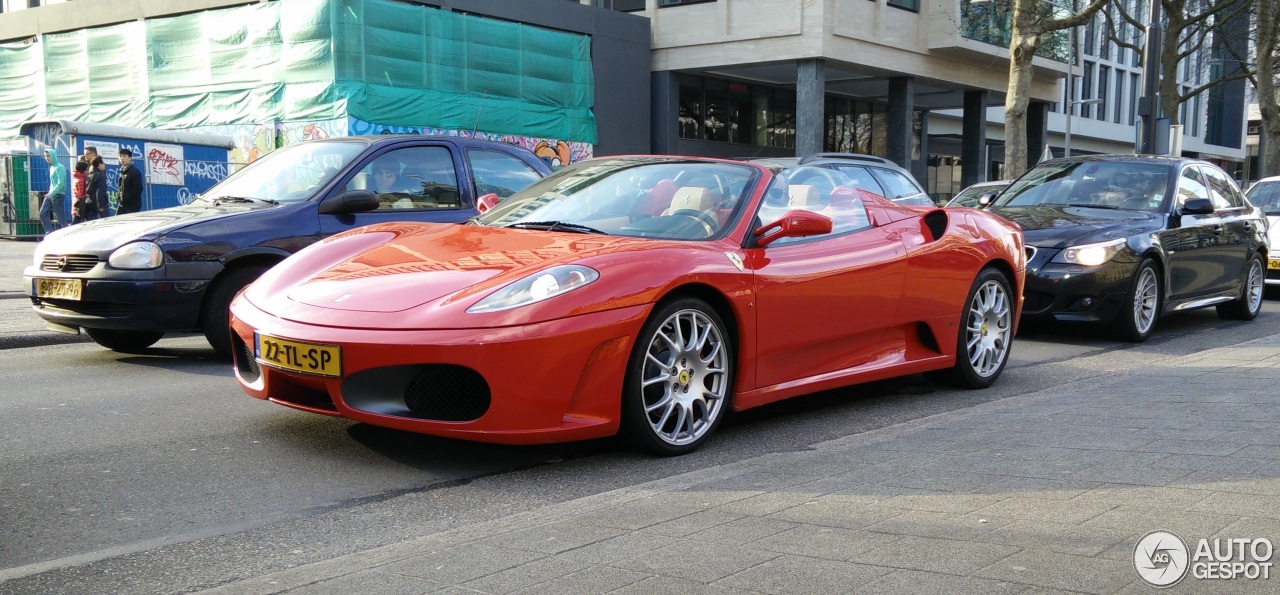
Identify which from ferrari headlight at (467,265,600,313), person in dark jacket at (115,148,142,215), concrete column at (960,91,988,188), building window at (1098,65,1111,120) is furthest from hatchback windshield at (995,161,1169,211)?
building window at (1098,65,1111,120)

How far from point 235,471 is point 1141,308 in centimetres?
743

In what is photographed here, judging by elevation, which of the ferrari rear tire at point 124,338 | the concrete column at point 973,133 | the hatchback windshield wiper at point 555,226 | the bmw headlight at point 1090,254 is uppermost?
the concrete column at point 973,133


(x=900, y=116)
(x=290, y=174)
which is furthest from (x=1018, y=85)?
(x=290, y=174)

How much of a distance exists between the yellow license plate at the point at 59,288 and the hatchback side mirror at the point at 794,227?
4.31 metres

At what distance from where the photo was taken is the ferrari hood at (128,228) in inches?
277

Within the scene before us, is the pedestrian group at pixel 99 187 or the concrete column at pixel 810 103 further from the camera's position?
the concrete column at pixel 810 103

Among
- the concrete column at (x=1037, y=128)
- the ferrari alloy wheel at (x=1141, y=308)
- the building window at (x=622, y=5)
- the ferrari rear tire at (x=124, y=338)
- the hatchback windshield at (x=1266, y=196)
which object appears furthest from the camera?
the concrete column at (x=1037, y=128)

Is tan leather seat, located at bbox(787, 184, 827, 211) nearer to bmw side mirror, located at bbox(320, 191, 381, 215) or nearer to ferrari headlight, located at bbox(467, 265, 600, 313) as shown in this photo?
ferrari headlight, located at bbox(467, 265, 600, 313)

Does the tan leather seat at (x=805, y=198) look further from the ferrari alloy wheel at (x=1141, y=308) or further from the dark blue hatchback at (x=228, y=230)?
the ferrari alloy wheel at (x=1141, y=308)

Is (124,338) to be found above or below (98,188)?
below

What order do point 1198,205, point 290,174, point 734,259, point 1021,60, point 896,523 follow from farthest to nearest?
point 1021,60, point 1198,205, point 290,174, point 734,259, point 896,523

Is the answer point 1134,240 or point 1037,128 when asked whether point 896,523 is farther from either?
point 1037,128

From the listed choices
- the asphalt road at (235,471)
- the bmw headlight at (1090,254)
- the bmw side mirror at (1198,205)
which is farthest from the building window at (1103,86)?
the asphalt road at (235,471)

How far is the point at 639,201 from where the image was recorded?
546 cm
